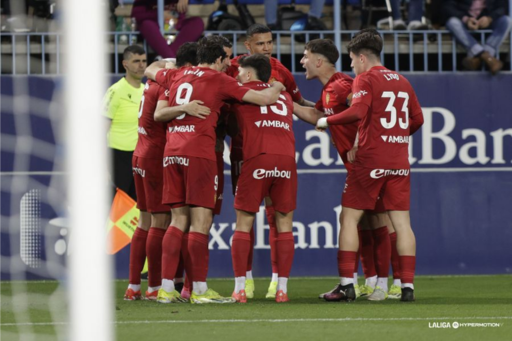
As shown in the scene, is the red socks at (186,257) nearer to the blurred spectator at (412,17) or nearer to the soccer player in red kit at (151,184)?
the soccer player in red kit at (151,184)

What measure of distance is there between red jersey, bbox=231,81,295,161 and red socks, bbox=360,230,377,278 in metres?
0.98

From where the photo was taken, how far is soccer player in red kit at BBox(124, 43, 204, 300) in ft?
26.3

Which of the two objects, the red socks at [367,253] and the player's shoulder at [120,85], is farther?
the player's shoulder at [120,85]

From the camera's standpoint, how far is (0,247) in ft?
34.8

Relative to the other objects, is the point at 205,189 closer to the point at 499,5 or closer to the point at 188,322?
the point at 188,322

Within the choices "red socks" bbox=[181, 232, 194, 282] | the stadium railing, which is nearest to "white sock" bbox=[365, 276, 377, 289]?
"red socks" bbox=[181, 232, 194, 282]

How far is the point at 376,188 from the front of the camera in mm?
7707

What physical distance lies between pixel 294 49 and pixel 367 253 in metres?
3.72

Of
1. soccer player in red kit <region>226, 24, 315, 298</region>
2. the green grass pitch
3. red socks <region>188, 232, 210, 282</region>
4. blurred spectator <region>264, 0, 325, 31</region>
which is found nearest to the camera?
the green grass pitch

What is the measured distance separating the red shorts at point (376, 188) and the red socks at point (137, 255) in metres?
1.59

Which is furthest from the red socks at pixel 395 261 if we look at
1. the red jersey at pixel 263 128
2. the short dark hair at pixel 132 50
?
the short dark hair at pixel 132 50

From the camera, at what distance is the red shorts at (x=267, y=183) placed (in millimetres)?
7582

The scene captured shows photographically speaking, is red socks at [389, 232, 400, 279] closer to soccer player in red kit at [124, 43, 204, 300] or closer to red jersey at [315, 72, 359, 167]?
red jersey at [315, 72, 359, 167]

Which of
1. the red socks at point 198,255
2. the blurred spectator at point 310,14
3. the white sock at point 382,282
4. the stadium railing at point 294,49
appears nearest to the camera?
the red socks at point 198,255
